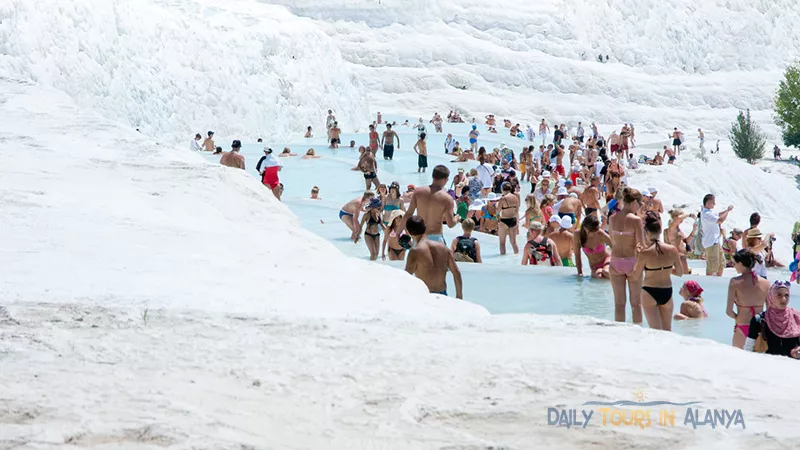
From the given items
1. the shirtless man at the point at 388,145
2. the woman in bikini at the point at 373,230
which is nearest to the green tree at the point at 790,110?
the shirtless man at the point at 388,145

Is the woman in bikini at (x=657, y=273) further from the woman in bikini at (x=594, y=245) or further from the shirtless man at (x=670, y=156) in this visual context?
the shirtless man at (x=670, y=156)

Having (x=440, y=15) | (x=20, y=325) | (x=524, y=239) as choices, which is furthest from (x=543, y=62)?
(x=20, y=325)

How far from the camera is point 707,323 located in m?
7.98

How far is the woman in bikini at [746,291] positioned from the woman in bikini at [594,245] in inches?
68.6

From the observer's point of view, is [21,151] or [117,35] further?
[117,35]

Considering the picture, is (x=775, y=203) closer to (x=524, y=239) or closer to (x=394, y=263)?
(x=524, y=239)

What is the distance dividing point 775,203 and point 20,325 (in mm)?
28753

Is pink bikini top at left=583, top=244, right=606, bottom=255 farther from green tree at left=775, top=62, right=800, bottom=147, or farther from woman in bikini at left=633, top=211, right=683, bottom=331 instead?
green tree at left=775, top=62, right=800, bottom=147

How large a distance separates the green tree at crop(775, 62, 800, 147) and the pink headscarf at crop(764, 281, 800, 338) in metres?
43.8

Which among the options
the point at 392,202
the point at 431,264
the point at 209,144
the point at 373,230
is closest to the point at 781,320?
the point at 431,264

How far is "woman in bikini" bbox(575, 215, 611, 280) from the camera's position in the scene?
852 centimetres

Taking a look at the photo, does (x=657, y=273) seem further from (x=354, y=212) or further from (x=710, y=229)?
(x=354, y=212)
